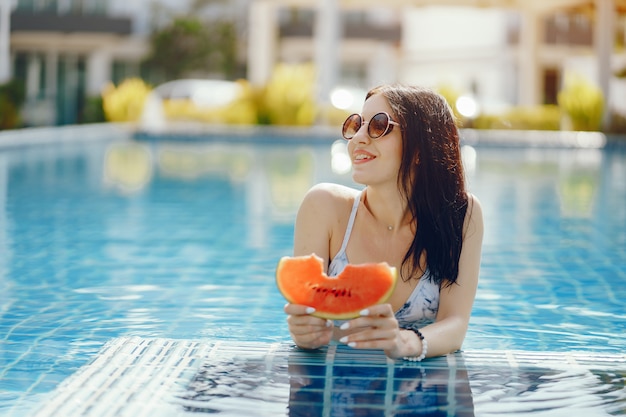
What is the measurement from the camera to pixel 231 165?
16.0 m

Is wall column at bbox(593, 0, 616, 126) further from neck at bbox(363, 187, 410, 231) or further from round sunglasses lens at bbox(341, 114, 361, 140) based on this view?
round sunglasses lens at bbox(341, 114, 361, 140)

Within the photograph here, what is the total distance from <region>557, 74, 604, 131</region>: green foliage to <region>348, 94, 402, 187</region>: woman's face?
20185mm

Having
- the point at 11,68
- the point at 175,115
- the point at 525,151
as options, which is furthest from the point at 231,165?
the point at 11,68

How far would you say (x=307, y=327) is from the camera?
10.7 feet

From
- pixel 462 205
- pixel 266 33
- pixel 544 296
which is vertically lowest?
pixel 544 296

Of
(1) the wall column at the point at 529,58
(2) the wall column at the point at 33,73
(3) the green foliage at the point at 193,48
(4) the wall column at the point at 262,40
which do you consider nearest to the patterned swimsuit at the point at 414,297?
(4) the wall column at the point at 262,40

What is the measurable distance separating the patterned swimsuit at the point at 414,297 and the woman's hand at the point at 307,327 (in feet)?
0.97

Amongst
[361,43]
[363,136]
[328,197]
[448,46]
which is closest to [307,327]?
[328,197]

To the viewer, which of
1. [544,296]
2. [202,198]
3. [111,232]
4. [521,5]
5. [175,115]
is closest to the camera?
[544,296]

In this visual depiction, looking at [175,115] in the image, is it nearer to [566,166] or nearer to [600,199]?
[566,166]

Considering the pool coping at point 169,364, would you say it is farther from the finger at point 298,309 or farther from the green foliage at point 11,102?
the green foliage at point 11,102

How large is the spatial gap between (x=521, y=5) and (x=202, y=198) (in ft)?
55.7

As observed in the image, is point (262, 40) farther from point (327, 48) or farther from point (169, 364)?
point (169, 364)

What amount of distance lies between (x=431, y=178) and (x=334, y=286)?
0.52m
